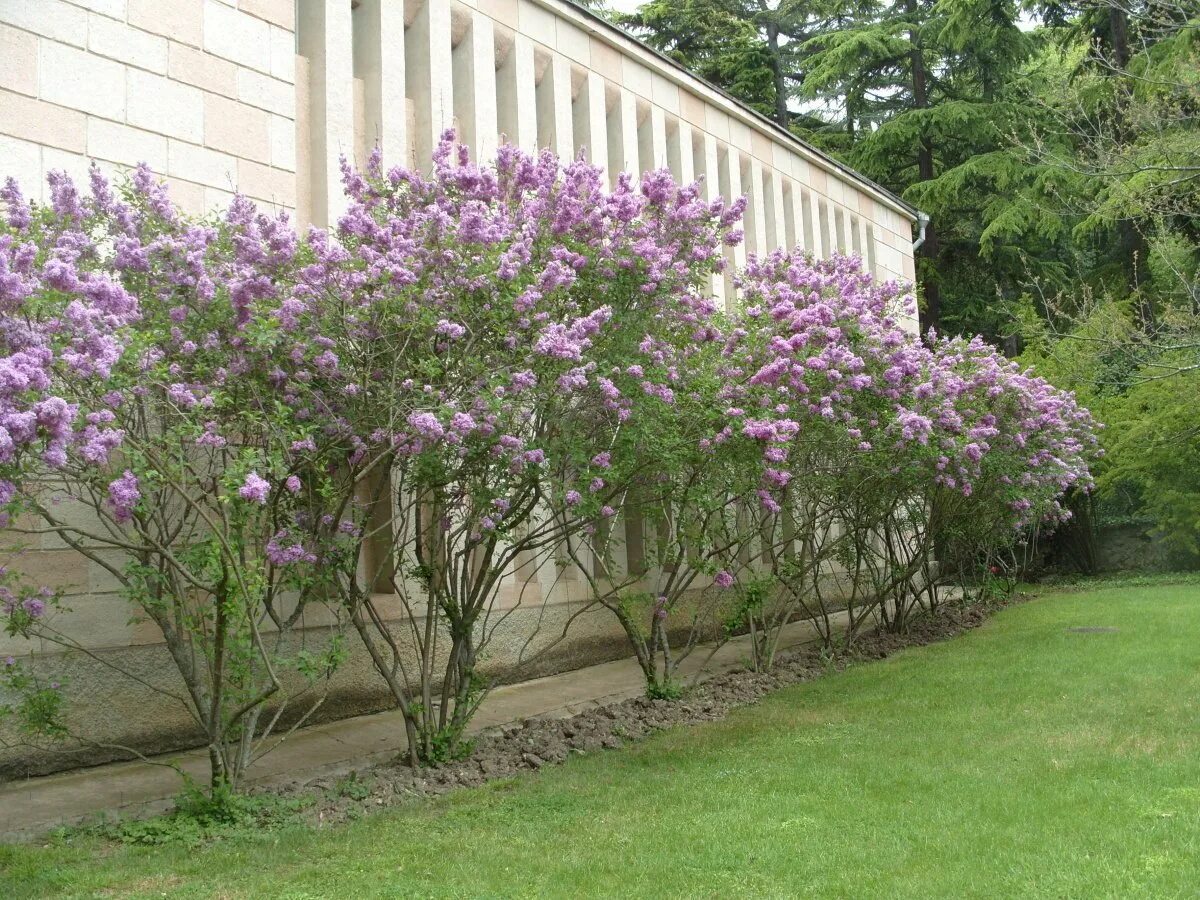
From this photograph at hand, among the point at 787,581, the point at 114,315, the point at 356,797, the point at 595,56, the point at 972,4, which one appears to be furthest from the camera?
the point at 972,4

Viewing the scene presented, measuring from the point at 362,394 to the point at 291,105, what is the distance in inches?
159

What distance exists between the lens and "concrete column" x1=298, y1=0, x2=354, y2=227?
923cm

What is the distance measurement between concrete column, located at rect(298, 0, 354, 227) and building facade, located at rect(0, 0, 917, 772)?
2 centimetres

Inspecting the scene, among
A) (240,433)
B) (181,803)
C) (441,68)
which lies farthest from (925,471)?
(181,803)

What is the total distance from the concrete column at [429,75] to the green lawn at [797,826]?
6.01 meters

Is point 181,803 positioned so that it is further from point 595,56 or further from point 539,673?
point 595,56

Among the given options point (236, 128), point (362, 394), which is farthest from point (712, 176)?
point (362, 394)

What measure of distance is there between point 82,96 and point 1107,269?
23.7m

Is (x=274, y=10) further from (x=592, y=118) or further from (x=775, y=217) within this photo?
(x=775, y=217)

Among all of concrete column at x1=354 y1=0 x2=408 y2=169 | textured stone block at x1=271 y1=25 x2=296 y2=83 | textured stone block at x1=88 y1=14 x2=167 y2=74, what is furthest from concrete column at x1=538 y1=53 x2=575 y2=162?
textured stone block at x1=88 y1=14 x2=167 y2=74

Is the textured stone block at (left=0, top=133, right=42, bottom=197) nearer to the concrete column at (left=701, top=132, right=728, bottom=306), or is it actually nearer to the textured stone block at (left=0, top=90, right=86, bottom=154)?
the textured stone block at (left=0, top=90, right=86, bottom=154)

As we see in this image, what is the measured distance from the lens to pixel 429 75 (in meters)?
10.2

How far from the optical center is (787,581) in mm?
10352

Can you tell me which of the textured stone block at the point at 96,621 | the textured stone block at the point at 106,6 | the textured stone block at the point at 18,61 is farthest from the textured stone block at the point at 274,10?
the textured stone block at the point at 96,621
